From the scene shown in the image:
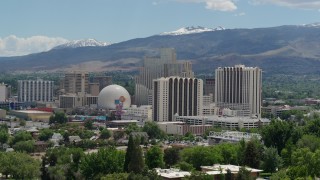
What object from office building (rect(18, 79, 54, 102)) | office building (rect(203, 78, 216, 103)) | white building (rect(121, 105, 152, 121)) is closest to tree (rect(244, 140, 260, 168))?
white building (rect(121, 105, 152, 121))

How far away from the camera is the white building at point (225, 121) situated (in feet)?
202

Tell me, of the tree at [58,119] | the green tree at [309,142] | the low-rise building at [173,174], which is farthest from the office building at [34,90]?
the low-rise building at [173,174]

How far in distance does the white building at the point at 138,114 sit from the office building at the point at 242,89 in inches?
389

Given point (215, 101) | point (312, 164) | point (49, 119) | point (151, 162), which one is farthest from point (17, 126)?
point (312, 164)

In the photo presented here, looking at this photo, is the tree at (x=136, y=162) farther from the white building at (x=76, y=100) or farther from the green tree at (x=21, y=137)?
the white building at (x=76, y=100)

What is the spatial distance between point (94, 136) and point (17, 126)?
1221cm

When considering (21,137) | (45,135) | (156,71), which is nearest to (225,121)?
(45,135)

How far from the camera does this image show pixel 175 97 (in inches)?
2586

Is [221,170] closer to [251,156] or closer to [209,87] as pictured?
[251,156]

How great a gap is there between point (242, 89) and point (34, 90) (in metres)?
35.3

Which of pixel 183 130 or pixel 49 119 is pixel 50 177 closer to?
pixel 183 130

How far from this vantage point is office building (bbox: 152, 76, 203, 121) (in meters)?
65.2

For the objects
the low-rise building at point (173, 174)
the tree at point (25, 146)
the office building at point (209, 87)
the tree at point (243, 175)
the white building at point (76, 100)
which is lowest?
the tree at point (25, 146)

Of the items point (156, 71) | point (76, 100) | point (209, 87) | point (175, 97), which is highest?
point (156, 71)
